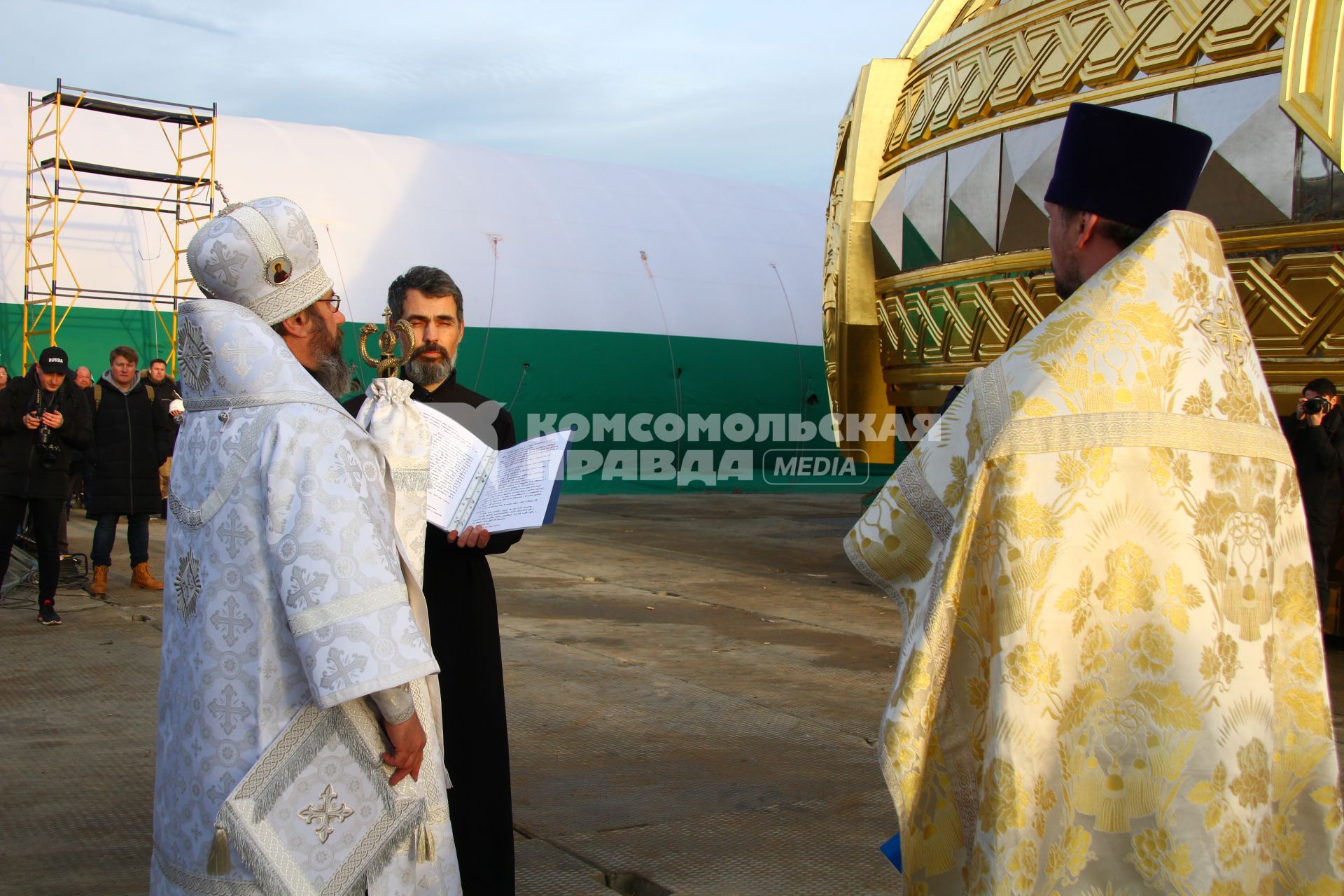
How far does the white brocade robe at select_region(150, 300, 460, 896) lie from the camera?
2014 mm

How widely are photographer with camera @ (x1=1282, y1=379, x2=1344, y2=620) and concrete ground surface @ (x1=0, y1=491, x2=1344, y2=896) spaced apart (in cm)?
68

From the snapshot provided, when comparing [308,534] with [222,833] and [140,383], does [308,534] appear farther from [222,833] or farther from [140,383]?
[140,383]

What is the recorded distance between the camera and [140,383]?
8.53 meters

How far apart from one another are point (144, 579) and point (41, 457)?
1.58 meters

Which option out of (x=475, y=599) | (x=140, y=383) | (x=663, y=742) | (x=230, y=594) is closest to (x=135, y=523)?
(x=140, y=383)

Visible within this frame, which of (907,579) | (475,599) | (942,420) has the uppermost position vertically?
(942,420)

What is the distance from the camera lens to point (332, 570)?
2.01 m

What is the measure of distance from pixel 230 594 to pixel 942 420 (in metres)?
1.30

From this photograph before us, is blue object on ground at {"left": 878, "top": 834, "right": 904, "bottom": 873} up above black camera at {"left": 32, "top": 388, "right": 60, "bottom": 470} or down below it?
below

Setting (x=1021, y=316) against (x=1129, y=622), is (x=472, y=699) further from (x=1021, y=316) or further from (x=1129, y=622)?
(x=1021, y=316)

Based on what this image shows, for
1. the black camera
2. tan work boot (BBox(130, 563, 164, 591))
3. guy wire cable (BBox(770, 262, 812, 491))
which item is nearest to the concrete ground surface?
tan work boot (BBox(130, 563, 164, 591))

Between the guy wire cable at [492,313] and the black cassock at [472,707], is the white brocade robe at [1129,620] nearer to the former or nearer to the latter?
the black cassock at [472,707]

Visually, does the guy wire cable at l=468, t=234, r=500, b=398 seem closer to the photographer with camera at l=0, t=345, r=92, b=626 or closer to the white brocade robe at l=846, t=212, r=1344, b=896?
the photographer with camera at l=0, t=345, r=92, b=626

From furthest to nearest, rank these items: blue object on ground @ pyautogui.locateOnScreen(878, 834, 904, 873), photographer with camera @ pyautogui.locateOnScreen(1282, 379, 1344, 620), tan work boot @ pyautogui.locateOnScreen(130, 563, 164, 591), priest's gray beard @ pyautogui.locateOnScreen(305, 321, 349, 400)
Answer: tan work boot @ pyautogui.locateOnScreen(130, 563, 164, 591) → photographer with camera @ pyautogui.locateOnScreen(1282, 379, 1344, 620) → priest's gray beard @ pyautogui.locateOnScreen(305, 321, 349, 400) → blue object on ground @ pyautogui.locateOnScreen(878, 834, 904, 873)
